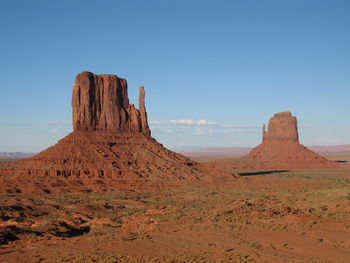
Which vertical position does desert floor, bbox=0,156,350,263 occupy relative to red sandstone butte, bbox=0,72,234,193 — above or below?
below

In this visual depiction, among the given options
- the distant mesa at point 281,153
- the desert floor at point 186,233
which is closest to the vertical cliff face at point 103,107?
the desert floor at point 186,233

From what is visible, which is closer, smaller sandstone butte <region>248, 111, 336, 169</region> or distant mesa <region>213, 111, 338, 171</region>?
distant mesa <region>213, 111, 338, 171</region>

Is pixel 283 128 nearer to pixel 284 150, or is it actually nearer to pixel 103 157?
pixel 284 150

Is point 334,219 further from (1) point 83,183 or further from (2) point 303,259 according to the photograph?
(1) point 83,183

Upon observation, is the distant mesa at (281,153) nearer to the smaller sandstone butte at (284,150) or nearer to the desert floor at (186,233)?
the smaller sandstone butte at (284,150)

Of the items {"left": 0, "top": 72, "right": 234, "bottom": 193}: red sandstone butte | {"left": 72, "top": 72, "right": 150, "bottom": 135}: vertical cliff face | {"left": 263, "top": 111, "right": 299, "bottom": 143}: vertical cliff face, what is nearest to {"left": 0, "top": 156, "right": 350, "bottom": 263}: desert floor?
{"left": 0, "top": 72, "right": 234, "bottom": 193}: red sandstone butte

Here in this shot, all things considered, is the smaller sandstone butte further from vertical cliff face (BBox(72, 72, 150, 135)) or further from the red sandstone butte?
vertical cliff face (BBox(72, 72, 150, 135))
